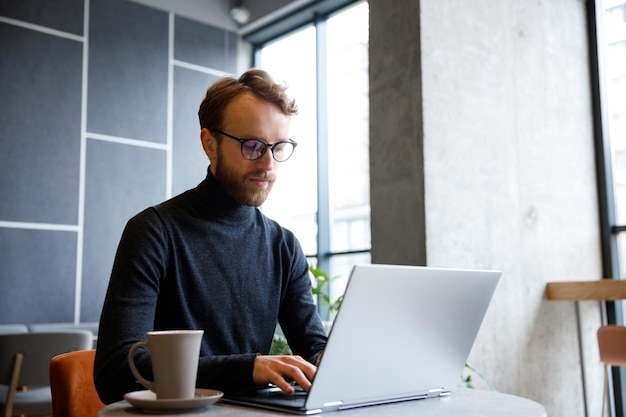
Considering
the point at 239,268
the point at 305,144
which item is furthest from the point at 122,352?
the point at 305,144

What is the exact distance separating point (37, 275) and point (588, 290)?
11.8 feet

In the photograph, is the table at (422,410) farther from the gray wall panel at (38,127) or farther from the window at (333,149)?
the gray wall panel at (38,127)

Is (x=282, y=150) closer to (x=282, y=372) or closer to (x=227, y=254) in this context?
(x=227, y=254)

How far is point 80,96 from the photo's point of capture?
5.11m

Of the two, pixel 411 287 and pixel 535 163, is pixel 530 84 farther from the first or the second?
pixel 411 287

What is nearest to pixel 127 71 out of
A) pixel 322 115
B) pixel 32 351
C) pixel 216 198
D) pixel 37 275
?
pixel 322 115

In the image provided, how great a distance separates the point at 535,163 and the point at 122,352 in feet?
8.61

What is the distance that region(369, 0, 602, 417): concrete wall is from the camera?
290 centimetres

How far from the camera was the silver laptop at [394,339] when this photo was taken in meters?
0.97

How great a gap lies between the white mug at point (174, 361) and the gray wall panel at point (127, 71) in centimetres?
444

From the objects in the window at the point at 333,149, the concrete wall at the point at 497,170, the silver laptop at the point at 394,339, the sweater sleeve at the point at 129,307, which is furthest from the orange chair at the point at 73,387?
the window at the point at 333,149

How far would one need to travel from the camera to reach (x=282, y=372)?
3.60ft

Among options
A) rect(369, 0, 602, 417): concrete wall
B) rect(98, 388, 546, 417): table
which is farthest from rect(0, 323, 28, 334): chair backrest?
rect(98, 388, 546, 417): table

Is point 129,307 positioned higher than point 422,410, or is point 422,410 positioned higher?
point 129,307
